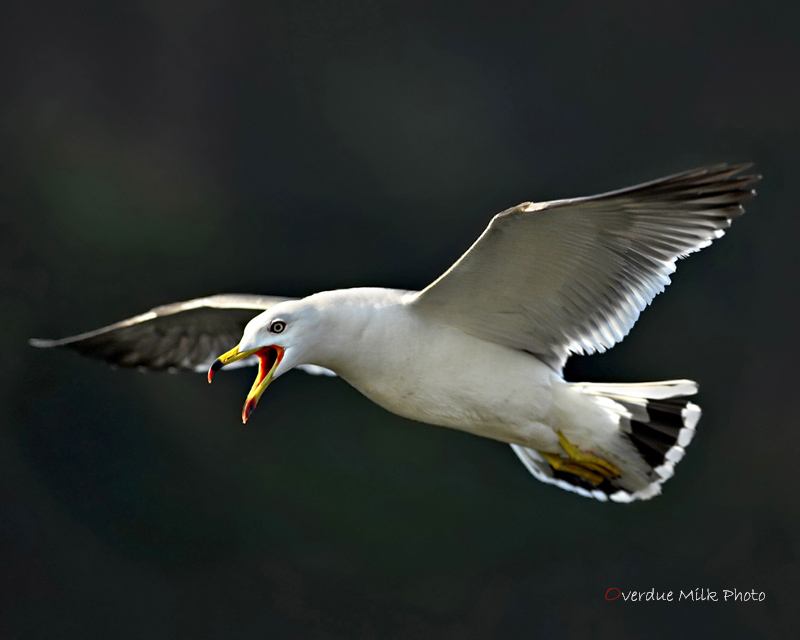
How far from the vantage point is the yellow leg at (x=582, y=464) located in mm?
3600

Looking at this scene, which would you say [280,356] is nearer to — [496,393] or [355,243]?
[496,393]

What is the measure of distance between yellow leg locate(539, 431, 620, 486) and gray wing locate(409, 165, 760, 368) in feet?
0.98

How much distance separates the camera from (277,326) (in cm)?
322

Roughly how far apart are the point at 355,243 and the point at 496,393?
674 centimetres

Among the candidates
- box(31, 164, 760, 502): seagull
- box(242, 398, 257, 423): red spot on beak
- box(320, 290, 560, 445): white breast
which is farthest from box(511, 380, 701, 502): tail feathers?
box(242, 398, 257, 423): red spot on beak

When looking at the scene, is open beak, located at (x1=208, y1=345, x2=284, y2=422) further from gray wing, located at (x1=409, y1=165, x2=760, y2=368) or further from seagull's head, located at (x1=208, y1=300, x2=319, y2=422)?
gray wing, located at (x1=409, y1=165, x2=760, y2=368)

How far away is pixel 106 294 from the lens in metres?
10.4

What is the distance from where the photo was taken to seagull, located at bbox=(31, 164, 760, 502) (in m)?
3.07

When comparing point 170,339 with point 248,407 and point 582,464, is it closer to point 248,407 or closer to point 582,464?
point 248,407

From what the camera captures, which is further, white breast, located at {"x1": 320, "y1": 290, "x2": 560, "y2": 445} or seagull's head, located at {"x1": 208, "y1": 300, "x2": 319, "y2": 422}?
white breast, located at {"x1": 320, "y1": 290, "x2": 560, "y2": 445}

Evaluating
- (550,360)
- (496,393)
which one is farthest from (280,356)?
(550,360)

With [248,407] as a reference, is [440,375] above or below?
below

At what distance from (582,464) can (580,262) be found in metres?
0.78

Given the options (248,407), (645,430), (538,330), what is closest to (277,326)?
(248,407)
